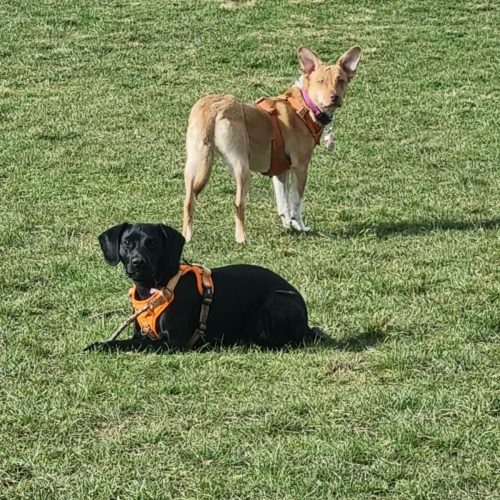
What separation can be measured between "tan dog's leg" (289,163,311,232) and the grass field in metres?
0.22

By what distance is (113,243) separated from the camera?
622 centimetres

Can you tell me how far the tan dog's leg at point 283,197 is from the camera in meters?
9.58

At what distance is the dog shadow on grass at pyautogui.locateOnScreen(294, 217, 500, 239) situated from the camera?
363 inches

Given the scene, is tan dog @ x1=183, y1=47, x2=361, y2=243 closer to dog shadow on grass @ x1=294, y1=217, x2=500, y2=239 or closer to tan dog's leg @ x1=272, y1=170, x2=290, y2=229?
tan dog's leg @ x1=272, y1=170, x2=290, y2=229

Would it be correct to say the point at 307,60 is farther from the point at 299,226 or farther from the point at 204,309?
the point at 204,309

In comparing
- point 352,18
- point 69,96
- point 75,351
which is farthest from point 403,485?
point 352,18

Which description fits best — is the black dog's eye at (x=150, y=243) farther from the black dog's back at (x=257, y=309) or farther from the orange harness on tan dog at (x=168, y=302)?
the black dog's back at (x=257, y=309)

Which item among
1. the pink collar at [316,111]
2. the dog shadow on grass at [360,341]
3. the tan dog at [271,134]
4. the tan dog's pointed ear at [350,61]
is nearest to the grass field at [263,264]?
the dog shadow on grass at [360,341]

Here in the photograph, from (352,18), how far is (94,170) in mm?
9237

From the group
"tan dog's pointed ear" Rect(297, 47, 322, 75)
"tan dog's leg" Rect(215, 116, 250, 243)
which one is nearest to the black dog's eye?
"tan dog's leg" Rect(215, 116, 250, 243)

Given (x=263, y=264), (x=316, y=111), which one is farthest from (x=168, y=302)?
(x=316, y=111)

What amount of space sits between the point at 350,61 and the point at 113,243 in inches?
172

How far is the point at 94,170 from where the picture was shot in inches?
461

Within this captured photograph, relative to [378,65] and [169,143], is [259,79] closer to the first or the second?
[378,65]
